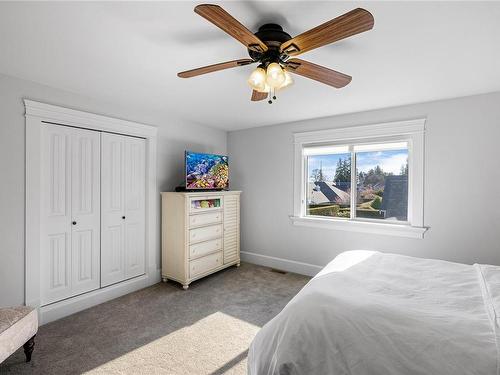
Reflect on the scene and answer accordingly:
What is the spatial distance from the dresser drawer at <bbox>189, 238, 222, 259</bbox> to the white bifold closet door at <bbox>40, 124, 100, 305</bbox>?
3.51 ft

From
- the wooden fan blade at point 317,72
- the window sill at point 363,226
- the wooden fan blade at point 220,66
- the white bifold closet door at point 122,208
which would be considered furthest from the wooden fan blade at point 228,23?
the window sill at point 363,226

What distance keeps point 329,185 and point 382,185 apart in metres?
0.71

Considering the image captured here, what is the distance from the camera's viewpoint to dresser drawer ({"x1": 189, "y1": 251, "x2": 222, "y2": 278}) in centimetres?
326

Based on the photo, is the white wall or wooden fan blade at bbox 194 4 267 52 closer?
wooden fan blade at bbox 194 4 267 52

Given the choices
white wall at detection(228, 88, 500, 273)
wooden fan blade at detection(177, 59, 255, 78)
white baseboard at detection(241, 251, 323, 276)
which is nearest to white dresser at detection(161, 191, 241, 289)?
white baseboard at detection(241, 251, 323, 276)

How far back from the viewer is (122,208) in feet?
Result: 10.1

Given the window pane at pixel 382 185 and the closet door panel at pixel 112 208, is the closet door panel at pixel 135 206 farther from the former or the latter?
the window pane at pixel 382 185

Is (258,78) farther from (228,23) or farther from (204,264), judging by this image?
(204,264)

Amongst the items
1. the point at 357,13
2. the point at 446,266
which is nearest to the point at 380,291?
the point at 446,266

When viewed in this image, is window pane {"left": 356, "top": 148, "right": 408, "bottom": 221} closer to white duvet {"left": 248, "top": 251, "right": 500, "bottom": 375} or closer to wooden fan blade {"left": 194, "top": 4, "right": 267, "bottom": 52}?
white duvet {"left": 248, "top": 251, "right": 500, "bottom": 375}

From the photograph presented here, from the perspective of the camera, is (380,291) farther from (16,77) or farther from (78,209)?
(16,77)

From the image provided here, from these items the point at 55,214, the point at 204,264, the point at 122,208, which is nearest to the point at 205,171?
the point at 122,208

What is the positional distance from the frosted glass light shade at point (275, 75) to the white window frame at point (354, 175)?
2.16 meters

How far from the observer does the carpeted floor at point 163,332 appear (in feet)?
6.04
